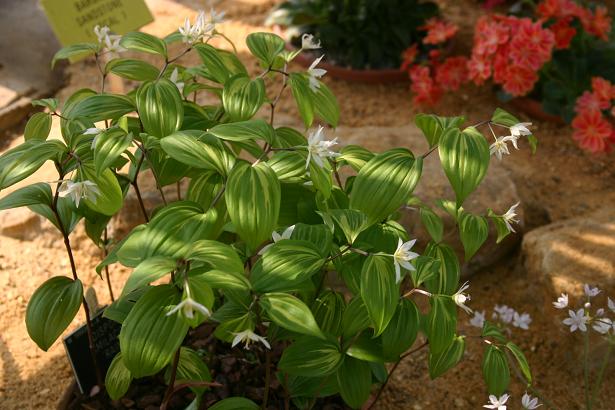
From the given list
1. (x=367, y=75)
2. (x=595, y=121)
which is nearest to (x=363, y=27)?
(x=367, y=75)

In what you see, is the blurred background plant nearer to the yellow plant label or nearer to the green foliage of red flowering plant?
the yellow plant label

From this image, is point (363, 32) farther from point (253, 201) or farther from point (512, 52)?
point (253, 201)

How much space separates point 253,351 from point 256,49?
0.74m

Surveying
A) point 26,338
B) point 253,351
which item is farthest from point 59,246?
point 253,351

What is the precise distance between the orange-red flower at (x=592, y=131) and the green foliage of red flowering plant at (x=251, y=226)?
144cm

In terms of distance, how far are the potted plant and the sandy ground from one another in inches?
2.9

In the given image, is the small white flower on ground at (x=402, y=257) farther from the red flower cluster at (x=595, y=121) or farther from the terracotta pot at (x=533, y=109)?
the terracotta pot at (x=533, y=109)

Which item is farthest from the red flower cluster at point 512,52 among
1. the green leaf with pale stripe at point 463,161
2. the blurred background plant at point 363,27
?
the green leaf with pale stripe at point 463,161

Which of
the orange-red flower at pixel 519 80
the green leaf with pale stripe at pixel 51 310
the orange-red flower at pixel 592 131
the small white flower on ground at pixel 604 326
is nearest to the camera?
the green leaf with pale stripe at pixel 51 310

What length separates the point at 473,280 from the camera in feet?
8.00

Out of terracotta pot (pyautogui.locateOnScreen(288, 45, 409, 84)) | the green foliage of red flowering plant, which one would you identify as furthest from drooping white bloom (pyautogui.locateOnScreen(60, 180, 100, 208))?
terracotta pot (pyautogui.locateOnScreen(288, 45, 409, 84))

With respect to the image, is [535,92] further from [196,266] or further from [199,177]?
[196,266]

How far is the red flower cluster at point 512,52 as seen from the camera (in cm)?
284

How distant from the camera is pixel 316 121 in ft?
10.1
